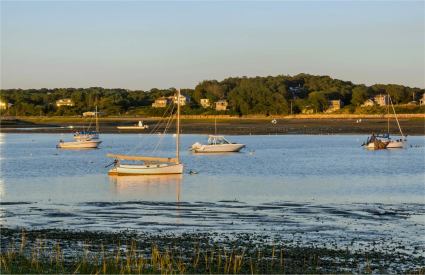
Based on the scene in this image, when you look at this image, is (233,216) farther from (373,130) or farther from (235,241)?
(373,130)

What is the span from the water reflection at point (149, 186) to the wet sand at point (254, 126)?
70353mm

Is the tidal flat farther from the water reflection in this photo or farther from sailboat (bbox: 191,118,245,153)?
sailboat (bbox: 191,118,245,153)

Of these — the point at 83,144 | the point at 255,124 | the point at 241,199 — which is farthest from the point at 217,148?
the point at 255,124

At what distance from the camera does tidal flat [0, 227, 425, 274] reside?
1917cm

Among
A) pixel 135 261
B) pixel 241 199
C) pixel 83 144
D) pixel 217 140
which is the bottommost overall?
pixel 83 144

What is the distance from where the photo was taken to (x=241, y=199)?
36906 millimetres

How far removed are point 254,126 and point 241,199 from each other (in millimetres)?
104889

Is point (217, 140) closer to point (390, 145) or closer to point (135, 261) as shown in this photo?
point (390, 145)

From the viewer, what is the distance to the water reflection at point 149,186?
3847 cm

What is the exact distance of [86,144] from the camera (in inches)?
3546

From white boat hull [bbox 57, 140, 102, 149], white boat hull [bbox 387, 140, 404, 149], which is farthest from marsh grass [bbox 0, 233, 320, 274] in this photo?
white boat hull [bbox 57, 140, 102, 149]

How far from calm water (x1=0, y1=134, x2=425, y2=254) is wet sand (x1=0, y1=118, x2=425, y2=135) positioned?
57.8 m

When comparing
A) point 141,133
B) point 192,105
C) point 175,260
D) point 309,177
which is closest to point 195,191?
point 309,177

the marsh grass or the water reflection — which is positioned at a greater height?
the marsh grass
